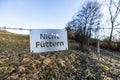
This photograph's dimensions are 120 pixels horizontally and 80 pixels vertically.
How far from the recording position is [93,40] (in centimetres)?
938

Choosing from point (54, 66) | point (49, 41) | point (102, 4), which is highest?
point (102, 4)

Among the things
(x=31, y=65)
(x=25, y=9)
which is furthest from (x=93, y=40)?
(x=31, y=65)

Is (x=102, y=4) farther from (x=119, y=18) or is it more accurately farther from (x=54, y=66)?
(x=54, y=66)

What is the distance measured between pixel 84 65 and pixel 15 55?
1.64 meters

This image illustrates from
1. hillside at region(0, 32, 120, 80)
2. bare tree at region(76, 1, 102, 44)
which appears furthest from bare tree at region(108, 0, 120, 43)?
hillside at region(0, 32, 120, 80)

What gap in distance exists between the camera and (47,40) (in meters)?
3.88

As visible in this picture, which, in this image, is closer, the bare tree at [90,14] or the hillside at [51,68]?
the hillside at [51,68]

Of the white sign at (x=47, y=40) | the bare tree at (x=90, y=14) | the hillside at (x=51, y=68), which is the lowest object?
the hillside at (x=51, y=68)

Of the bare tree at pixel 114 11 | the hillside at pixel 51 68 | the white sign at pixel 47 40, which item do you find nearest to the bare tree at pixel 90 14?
the bare tree at pixel 114 11

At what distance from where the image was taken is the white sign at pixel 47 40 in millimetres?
3667

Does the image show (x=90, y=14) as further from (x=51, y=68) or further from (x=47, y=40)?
(x=51, y=68)

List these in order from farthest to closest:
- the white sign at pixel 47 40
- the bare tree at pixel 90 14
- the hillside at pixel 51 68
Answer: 1. the bare tree at pixel 90 14
2. the white sign at pixel 47 40
3. the hillside at pixel 51 68

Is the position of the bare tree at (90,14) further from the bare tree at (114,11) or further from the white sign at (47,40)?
the white sign at (47,40)

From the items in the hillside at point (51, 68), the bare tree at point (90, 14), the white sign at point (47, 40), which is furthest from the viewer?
the bare tree at point (90, 14)
